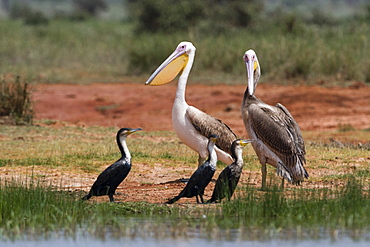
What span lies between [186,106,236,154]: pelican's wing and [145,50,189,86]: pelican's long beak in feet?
2.91

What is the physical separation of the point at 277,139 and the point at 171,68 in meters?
2.13

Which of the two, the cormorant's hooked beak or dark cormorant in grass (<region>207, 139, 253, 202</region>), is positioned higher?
the cormorant's hooked beak

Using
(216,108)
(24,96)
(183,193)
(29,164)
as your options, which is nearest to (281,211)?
(183,193)

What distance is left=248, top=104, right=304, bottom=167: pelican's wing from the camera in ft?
28.2

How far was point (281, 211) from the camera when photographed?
23.2 ft

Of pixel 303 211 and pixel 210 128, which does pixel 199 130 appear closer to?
pixel 210 128

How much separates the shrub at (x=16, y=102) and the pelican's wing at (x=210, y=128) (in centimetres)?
623

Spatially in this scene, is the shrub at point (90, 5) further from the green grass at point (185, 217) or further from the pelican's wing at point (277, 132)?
the green grass at point (185, 217)

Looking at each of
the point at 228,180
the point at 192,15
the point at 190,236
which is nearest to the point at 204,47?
the point at 192,15

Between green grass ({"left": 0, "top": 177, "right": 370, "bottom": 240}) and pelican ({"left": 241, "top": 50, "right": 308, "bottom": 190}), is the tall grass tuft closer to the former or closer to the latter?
green grass ({"left": 0, "top": 177, "right": 370, "bottom": 240})

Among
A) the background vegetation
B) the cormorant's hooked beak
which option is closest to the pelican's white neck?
the cormorant's hooked beak

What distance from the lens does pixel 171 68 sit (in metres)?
10.1

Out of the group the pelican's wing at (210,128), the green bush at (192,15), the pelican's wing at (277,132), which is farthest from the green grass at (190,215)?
the green bush at (192,15)

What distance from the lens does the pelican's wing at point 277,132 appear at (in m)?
8.59
